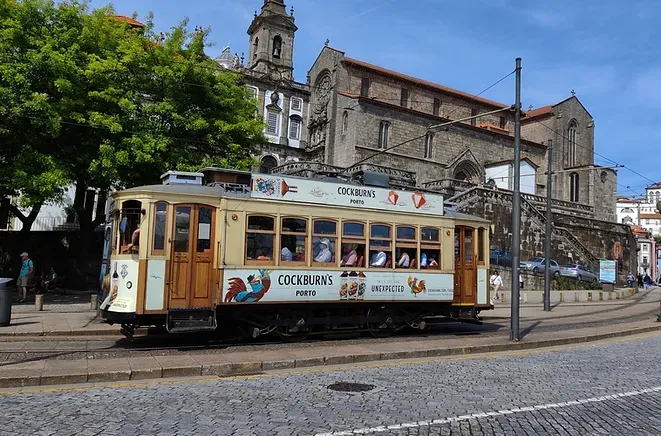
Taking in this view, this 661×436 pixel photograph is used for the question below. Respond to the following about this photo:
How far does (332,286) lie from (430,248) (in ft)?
9.94

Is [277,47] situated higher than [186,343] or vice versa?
[277,47]

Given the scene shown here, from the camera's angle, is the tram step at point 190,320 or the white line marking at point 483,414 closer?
the white line marking at point 483,414

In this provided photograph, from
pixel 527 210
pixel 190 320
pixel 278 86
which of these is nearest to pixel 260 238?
pixel 190 320

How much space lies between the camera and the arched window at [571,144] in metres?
59.5

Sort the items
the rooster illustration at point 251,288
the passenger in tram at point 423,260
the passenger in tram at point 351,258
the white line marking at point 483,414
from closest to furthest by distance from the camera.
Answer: the white line marking at point 483,414 → the rooster illustration at point 251,288 → the passenger in tram at point 351,258 → the passenger in tram at point 423,260

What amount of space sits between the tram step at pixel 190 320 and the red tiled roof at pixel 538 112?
185 feet

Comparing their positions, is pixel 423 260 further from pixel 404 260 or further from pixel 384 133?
pixel 384 133

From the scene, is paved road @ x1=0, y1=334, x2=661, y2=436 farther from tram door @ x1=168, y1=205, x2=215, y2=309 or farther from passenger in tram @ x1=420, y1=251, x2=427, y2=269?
passenger in tram @ x1=420, y1=251, x2=427, y2=269

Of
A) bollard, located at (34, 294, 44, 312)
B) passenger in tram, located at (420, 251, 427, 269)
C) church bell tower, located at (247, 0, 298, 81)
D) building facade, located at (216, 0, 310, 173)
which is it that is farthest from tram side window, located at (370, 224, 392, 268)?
church bell tower, located at (247, 0, 298, 81)

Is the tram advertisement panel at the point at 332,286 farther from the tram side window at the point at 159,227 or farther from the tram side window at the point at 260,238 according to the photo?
the tram side window at the point at 159,227

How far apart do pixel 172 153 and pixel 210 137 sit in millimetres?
1669

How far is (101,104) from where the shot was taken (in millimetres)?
18969

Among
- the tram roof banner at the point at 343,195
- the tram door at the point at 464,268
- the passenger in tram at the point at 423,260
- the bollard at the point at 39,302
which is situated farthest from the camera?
the bollard at the point at 39,302

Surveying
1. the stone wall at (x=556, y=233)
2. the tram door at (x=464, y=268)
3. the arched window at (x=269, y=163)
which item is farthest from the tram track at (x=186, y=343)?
the arched window at (x=269, y=163)
